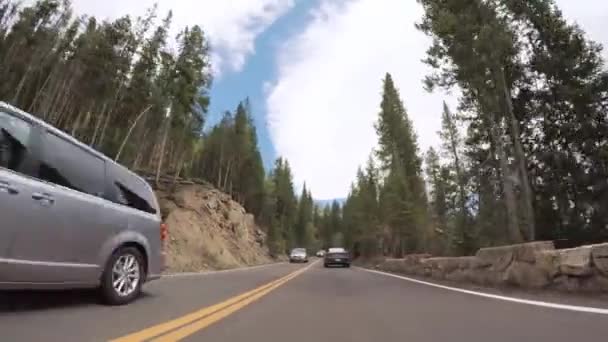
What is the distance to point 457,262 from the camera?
13742 mm

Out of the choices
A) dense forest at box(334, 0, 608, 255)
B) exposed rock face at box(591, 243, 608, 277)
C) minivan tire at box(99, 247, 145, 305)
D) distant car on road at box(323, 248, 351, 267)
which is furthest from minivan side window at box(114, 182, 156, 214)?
distant car on road at box(323, 248, 351, 267)

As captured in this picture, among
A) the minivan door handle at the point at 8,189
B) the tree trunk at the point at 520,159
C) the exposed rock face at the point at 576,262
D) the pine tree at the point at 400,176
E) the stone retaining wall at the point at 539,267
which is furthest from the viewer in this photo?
the pine tree at the point at 400,176

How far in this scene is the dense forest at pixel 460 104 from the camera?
1905cm

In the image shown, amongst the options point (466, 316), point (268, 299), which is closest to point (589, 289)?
point (466, 316)

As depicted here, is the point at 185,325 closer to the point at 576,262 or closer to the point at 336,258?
the point at 576,262

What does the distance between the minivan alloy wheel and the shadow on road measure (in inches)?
12.3

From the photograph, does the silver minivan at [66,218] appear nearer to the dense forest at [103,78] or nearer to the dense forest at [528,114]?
the dense forest at [528,114]

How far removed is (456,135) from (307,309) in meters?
44.6

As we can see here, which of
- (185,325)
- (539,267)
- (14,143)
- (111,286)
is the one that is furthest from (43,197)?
(539,267)

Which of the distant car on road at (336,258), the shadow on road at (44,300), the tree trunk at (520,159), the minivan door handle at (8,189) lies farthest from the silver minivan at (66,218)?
the distant car on road at (336,258)

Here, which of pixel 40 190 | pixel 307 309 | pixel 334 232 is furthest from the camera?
pixel 334 232

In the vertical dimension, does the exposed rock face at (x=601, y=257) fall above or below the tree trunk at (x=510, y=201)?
below

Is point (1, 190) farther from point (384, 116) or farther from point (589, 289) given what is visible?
point (384, 116)

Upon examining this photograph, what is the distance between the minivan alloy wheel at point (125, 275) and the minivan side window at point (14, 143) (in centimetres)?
171
